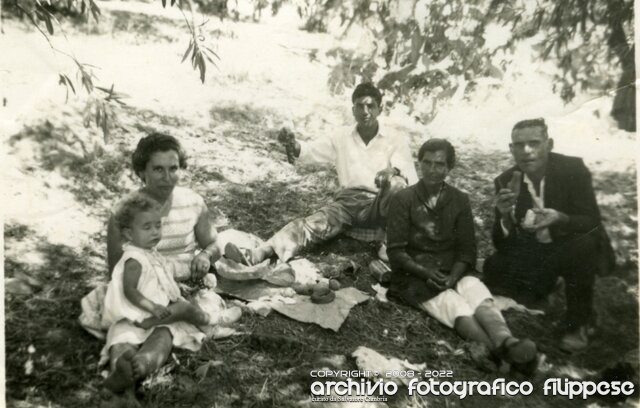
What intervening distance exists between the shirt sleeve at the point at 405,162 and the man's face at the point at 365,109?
0.22 m

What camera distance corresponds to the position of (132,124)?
2656 mm

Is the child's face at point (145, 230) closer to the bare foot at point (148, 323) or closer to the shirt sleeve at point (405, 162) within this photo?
the bare foot at point (148, 323)

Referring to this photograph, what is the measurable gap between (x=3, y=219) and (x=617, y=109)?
3.02 metres

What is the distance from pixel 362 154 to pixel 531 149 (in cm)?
86

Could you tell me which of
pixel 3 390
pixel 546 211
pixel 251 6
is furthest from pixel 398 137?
pixel 3 390

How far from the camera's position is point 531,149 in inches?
104

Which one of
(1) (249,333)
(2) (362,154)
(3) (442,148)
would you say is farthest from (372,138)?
(1) (249,333)

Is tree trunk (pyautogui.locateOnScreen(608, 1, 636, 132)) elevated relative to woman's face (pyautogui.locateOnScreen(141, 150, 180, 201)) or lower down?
elevated

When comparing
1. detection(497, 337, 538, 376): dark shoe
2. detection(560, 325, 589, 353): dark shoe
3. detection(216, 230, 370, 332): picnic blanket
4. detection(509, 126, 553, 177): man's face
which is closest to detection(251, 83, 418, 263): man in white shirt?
detection(216, 230, 370, 332): picnic blanket

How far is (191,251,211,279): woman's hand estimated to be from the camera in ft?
7.98

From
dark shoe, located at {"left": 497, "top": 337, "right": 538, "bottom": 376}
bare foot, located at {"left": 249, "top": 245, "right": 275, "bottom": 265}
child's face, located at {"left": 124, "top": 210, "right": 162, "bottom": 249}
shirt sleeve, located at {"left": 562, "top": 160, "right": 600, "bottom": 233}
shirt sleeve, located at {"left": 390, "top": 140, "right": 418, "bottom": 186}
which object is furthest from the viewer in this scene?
shirt sleeve, located at {"left": 390, "top": 140, "right": 418, "bottom": 186}

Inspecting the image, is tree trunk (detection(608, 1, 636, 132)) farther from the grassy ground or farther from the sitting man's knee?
the sitting man's knee

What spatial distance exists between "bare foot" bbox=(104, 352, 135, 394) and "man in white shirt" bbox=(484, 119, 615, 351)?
1.71 m

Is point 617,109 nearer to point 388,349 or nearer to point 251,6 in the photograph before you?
point 388,349
